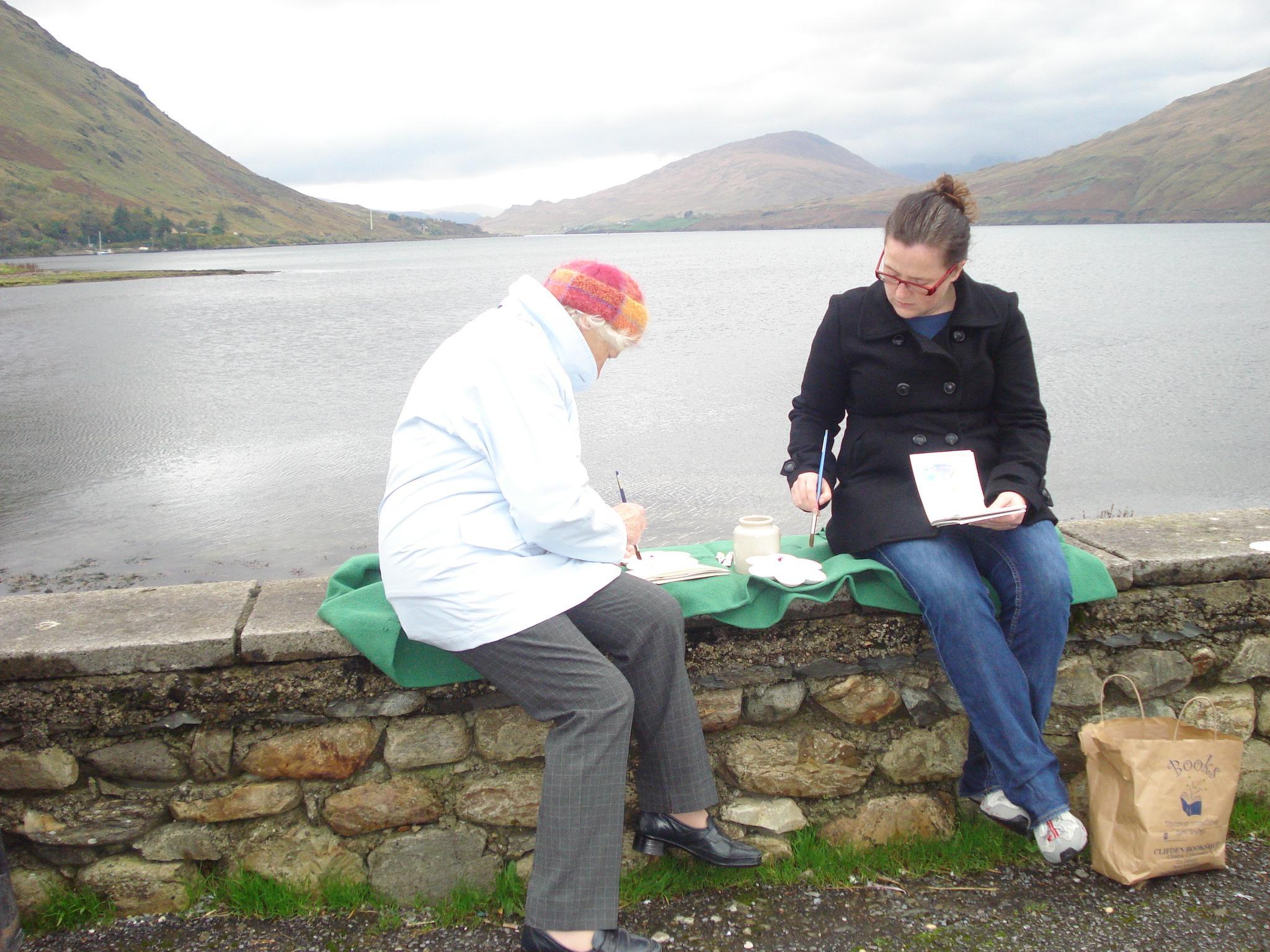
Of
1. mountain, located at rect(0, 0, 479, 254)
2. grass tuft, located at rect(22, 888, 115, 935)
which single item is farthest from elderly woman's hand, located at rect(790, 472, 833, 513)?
mountain, located at rect(0, 0, 479, 254)

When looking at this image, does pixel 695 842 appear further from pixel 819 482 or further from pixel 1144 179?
pixel 1144 179

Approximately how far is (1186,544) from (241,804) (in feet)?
9.69

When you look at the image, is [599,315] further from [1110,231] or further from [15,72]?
[15,72]

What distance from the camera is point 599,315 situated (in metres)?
2.59

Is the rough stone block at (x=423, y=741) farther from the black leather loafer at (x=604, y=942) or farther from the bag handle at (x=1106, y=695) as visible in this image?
the bag handle at (x=1106, y=695)

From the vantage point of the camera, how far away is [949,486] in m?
3.01

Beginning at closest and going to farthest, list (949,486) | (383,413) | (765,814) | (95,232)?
(765,814), (949,486), (383,413), (95,232)

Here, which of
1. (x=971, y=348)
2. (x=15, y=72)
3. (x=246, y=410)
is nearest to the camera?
(x=971, y=348)

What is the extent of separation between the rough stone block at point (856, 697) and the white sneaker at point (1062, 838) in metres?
0.52


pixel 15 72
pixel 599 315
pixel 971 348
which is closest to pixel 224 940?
pixel 599 315

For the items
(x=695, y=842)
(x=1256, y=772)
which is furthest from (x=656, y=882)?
(x=1256, y=772)

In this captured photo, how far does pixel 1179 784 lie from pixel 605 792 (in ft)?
5.04

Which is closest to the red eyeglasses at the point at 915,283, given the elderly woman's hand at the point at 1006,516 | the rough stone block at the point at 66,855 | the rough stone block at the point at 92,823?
the elderly woman's hand at the point at 1006,516

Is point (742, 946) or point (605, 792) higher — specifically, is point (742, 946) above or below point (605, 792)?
below
